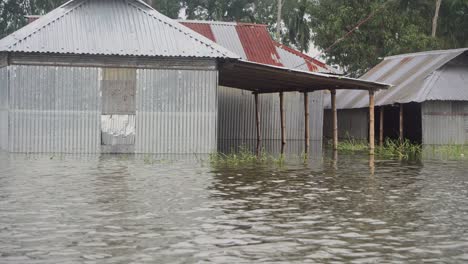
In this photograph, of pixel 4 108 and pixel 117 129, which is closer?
pixel 117 129

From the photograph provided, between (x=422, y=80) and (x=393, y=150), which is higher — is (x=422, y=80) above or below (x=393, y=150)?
above

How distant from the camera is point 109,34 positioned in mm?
23922

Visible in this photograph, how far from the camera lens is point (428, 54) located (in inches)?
1423

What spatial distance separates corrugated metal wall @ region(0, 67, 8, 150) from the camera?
2411 centimetres

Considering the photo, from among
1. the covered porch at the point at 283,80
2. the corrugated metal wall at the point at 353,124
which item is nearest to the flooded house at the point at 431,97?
the corrugated metal wall at the point at 353,124

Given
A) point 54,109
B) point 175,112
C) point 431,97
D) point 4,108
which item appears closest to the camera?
point 54,109

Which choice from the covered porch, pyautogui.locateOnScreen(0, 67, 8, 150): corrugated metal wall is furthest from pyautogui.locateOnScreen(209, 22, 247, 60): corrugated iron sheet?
pyautogui.locateOnScreen(0, 67, 8, 150): corrugated metal wall

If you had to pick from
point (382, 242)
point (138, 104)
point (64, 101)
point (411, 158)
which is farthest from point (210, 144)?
point (382, 242)

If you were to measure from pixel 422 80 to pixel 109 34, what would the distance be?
14.8m

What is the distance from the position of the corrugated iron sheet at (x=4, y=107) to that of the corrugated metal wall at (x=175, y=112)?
13.3 feet

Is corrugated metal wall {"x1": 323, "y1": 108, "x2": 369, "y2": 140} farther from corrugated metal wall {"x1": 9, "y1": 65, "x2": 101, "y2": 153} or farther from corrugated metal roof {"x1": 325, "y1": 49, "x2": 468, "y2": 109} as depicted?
corrugated metal wall {"x1": 9, "y1": 65, "x2": 101, "y2": 153}

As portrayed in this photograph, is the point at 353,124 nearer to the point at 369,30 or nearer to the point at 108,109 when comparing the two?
the point at 369,30

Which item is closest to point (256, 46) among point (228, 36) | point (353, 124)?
point (228, 36)

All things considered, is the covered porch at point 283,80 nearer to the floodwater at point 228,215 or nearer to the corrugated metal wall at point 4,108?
the floodwater at point 228,215
